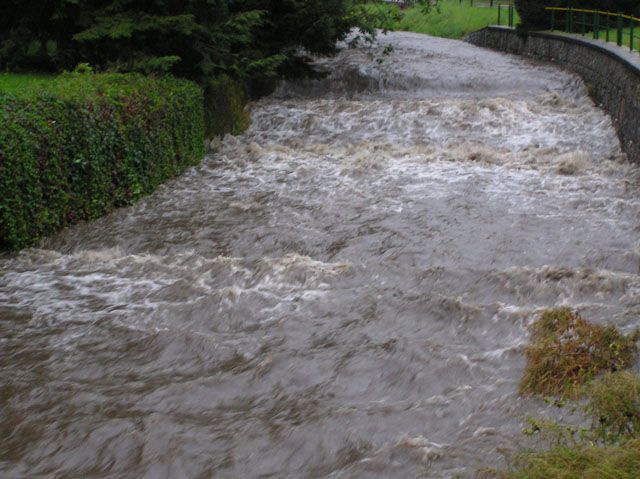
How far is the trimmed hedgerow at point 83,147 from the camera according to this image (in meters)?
8.70

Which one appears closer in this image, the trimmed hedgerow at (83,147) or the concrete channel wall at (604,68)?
the trimmed hedgerow at (83,147)

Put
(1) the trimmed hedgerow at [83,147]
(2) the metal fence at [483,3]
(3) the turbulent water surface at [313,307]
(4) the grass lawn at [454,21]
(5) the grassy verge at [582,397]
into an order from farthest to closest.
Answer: (2) the metal fence at [483,3] < (4) the grass lawn at [454,21] < (1) the trimmed hedgerow at [83,147] < (3) the turbulent water surface at [313,307] < (5) the grassy verge at [582,397]

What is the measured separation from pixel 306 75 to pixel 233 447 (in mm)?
16164

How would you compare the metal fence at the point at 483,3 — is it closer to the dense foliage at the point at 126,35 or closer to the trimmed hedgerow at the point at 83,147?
the dense foliage at the point at 126,35

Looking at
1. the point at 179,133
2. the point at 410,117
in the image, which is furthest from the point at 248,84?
the point at 179,133

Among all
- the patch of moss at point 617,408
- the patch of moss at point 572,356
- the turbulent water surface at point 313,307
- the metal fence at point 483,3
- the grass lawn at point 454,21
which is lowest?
the turbulent water surface at point 313,307

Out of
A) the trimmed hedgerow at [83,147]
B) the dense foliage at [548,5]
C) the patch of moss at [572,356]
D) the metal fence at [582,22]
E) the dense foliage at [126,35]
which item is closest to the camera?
the patch of moss at [572,356]

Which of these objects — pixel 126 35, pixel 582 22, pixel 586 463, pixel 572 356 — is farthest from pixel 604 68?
pixel 586 463

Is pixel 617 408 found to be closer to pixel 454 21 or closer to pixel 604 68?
pixel 604 68

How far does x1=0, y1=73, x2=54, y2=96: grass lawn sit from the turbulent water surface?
2.09 m

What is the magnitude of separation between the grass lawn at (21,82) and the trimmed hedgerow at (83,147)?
19 centimetres

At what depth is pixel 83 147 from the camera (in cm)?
991

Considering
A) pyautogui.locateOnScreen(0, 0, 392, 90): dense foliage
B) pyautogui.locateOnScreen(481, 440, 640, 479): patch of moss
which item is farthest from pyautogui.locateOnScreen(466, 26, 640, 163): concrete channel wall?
pyautogui.locateOnScreen(481, 440, 640, 479): patch of moss

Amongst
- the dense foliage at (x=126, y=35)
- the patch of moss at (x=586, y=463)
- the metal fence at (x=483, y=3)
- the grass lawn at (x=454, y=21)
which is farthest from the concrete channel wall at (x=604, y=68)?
the metal fence at (x=483, y=3)
